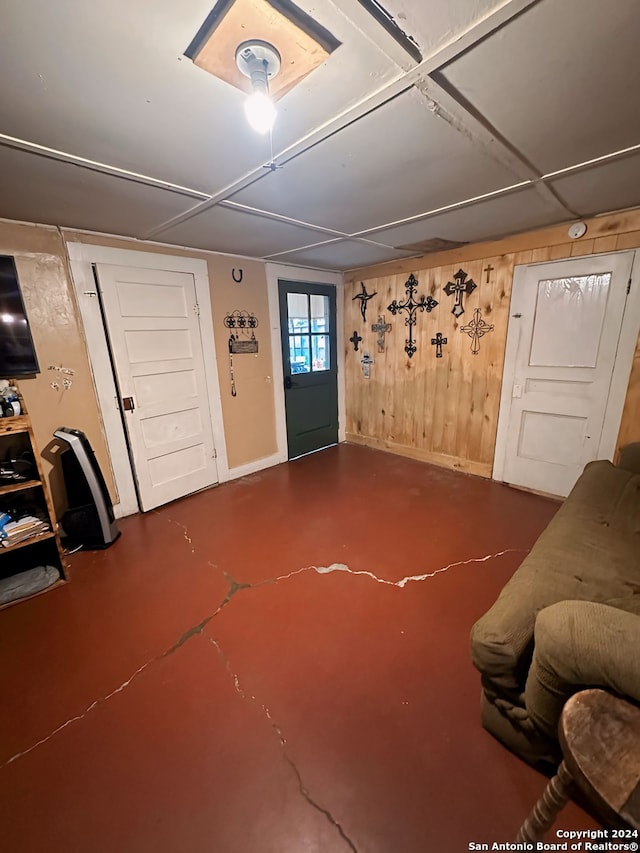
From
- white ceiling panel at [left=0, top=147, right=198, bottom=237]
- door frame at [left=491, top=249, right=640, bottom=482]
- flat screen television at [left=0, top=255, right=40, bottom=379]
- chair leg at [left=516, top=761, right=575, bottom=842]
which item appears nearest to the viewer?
chair leg at [left=516, top=761, right=575, bottom=842]

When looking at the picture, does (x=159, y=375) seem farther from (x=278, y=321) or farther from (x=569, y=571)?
(x=569, y=571)

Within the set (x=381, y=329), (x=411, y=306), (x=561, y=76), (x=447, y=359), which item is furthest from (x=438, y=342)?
(x=561, y=76)

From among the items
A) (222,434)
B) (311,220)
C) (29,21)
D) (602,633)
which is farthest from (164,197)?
(602,633)

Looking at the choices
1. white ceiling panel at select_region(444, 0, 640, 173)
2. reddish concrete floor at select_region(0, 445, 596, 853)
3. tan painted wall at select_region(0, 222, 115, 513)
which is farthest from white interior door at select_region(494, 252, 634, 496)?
tan painted wall at select_region(0, 222, 115, 513)

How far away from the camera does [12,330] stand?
7.15ft

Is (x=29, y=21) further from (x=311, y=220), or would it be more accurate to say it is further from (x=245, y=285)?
(x=245, y=285)

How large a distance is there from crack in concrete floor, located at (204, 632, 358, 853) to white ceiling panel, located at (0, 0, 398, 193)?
2212 millimetres

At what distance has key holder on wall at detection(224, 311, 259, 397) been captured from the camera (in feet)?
11.1

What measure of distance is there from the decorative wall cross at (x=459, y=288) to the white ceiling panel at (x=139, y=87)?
2.42 m

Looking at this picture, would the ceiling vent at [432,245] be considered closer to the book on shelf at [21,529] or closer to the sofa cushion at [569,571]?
the sofa cushion at [569,571]

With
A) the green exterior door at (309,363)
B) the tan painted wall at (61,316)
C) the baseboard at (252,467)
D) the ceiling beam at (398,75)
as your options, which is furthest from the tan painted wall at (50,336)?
the green exterior door at (309,363)

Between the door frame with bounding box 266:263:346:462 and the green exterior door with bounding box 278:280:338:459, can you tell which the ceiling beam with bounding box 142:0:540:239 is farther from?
the green exterior door with bounding box 278:280:338:459

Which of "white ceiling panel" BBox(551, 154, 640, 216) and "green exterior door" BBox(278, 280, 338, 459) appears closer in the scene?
"white ceiling panel" BBox(551, 154, 640, 216)

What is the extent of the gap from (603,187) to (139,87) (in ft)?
7.71
